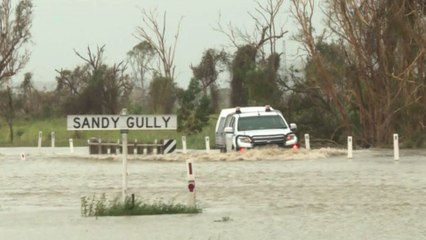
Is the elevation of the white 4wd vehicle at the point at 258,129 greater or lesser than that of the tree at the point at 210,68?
lesser

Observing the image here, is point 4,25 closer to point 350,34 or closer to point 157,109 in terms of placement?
point 157,109

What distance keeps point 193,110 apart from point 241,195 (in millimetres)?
43274

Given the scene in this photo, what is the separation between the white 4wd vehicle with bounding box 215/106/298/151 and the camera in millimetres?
30984

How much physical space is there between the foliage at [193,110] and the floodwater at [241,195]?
2675 cm

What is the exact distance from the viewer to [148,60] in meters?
90.9

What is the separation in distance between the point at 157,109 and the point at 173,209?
58857mm

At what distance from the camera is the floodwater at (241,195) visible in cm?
1291

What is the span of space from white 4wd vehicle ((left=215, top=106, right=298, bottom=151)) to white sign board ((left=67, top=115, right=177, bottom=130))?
15.6 metres

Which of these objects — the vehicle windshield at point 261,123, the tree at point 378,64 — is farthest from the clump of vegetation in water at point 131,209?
the tree at point 378,64

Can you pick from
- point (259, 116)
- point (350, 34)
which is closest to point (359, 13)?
point (350, 34)

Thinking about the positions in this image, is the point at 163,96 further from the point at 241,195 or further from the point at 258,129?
the point at 241,195

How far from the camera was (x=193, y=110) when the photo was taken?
204ft

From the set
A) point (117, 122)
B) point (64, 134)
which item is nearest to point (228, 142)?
point (117, 122)

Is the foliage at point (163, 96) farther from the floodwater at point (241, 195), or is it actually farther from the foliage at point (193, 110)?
the floodwater at point (241, 195)
